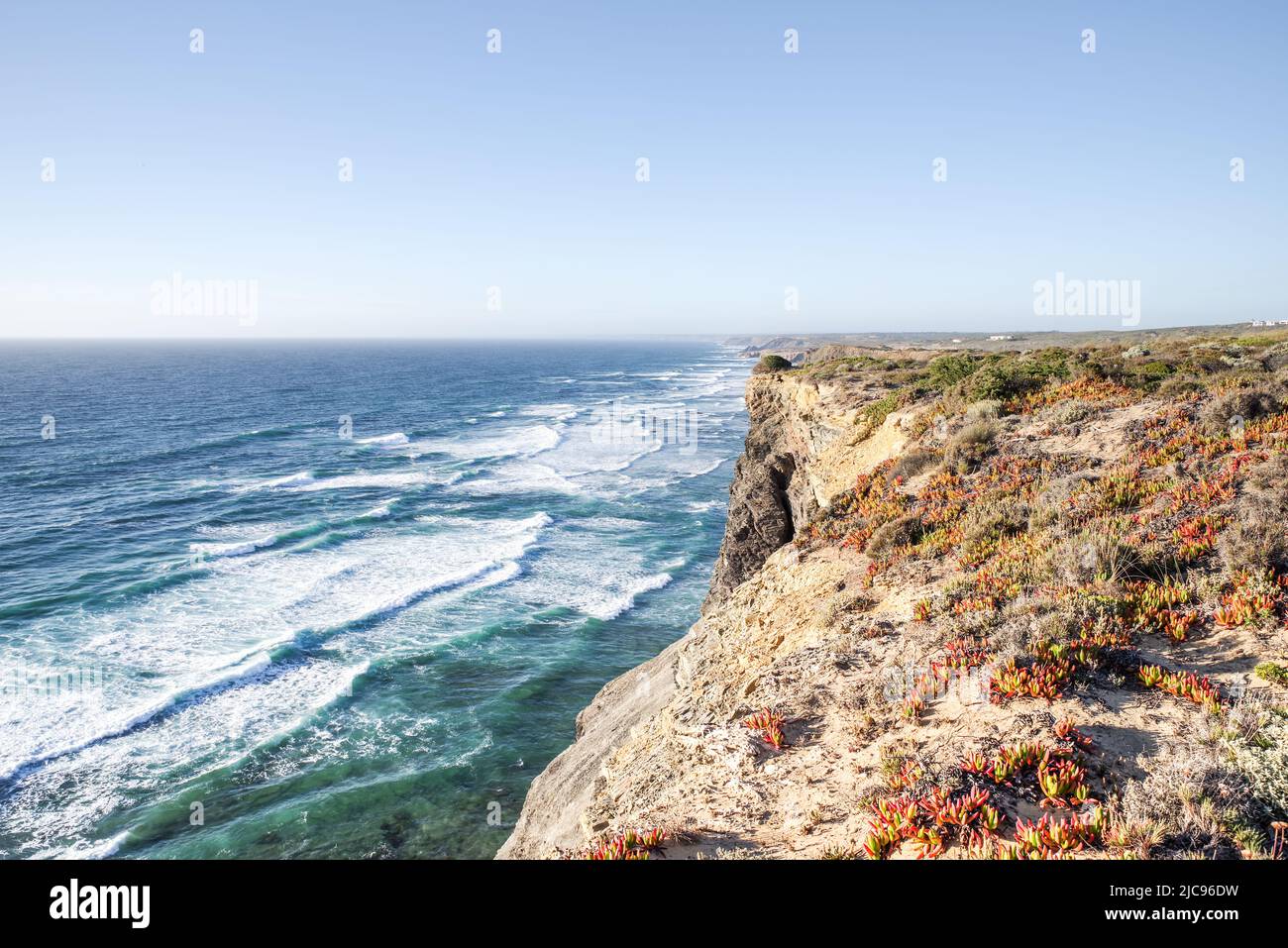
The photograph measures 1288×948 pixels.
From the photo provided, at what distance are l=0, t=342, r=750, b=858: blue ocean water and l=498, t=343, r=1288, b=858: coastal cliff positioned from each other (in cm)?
621

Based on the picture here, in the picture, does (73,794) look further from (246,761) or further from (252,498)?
(252,498)

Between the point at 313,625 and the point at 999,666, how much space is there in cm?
2591

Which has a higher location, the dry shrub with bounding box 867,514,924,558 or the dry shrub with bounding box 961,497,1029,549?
the dry shrub with bounding box 961,497,1029,549

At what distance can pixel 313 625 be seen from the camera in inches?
1051

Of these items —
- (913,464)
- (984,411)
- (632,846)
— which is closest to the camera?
(632,846)

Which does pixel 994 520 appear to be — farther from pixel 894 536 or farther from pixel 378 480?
pixel 378 480

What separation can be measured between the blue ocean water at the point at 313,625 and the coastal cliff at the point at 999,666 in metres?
6.21

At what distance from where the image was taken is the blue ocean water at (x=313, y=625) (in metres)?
17.7

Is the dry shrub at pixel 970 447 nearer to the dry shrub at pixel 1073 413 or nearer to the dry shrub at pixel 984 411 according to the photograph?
the dry shrub at pixel 984 411

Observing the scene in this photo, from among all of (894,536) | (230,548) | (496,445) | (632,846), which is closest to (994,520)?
(894,536)

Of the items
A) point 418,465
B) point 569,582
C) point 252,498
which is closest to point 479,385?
point 418,465

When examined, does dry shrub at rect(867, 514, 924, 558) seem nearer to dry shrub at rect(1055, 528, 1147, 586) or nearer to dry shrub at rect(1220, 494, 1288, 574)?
dry shrub at rect(1055, 528, 1147, 586)

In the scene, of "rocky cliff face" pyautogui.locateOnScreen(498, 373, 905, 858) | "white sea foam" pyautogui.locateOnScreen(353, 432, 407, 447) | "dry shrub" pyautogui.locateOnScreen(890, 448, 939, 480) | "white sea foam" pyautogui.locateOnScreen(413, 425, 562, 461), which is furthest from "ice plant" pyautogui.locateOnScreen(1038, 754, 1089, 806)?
"white sea foam" pyautogui.locateOnScreen(353, 432, 407, 447)

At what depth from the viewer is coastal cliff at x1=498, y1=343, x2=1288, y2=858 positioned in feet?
19.5
